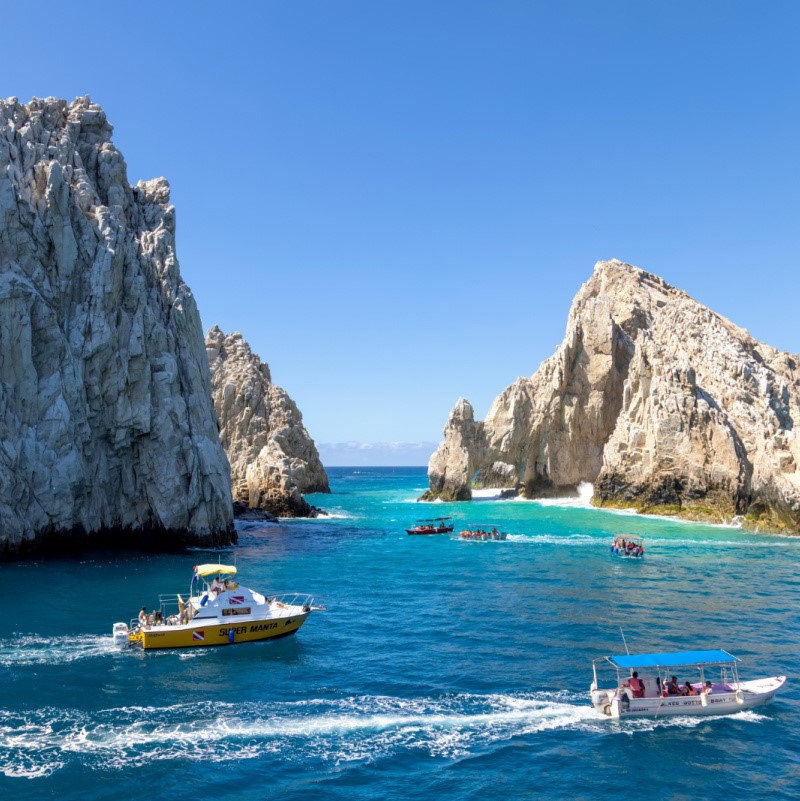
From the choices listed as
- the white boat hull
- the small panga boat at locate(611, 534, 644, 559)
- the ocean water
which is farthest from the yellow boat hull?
the small panga boat at locate(611, 534, 644, 559)

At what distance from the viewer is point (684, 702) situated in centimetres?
2492

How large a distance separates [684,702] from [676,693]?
1.38 ft

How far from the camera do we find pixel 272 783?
1916 centimetres

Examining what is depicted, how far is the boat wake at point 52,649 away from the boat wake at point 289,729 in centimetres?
622

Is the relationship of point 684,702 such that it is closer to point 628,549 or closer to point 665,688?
point 665,688

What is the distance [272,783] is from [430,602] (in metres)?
24.4

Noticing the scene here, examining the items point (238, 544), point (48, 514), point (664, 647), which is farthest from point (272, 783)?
point (238, 544)

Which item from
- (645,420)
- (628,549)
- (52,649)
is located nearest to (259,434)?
(645,420)

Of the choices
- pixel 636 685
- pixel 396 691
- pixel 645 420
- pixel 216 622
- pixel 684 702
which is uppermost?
pixel 645 420

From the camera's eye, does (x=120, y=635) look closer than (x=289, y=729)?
No

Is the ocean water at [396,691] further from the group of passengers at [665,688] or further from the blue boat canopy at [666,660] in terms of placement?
the blue boat canopy at [666,660]

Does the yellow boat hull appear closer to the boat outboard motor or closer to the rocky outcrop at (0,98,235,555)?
the boat outboard motor

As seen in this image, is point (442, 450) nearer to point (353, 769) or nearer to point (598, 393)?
point (598, 393)

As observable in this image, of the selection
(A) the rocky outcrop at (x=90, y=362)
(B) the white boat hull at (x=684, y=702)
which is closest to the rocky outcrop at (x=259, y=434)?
(A) the rocky outcrop at (x=90, y=362)
